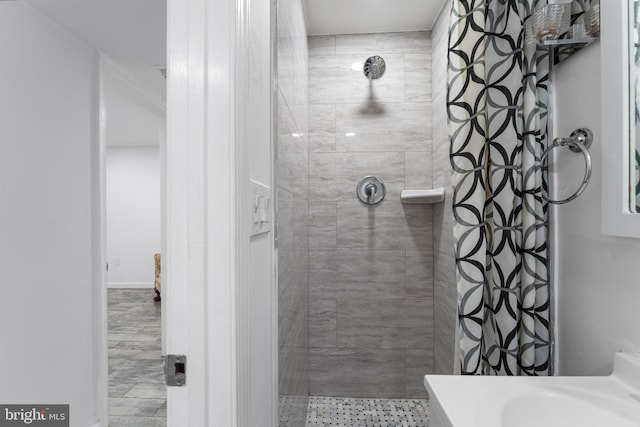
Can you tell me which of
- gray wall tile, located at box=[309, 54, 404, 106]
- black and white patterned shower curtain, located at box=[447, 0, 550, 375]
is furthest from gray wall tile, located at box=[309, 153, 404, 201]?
black and white patterned shower curtain, located at box=[447, 0, 550, 375]

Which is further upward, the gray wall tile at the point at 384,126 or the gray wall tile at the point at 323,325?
the gray wall tile at the point at 384,126

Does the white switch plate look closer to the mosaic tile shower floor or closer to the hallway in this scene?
the mosaic tile shower floor

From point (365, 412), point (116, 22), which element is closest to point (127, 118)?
point (116, 22)

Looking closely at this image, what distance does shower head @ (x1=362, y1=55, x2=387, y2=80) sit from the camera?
215cm

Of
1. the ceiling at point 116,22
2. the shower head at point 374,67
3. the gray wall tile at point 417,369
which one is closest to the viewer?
the ceiling at point 116,22

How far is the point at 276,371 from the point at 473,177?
957 millimetres

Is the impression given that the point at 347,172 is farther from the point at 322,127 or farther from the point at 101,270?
the point at 101,270

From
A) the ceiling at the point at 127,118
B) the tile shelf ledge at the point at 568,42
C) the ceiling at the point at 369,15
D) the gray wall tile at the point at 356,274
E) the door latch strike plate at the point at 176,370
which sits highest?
the ceiling at the point at 369,15

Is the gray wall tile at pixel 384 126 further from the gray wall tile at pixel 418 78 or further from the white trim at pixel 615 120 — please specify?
the white trim at pixel 615 120

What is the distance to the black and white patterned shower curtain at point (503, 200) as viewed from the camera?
1.12 m

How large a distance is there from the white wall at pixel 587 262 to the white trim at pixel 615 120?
3 cm

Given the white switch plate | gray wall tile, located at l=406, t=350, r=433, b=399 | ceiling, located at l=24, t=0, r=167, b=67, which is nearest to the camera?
the white switch plate

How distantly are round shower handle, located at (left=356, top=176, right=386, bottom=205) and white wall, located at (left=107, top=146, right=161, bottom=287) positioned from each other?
454cm

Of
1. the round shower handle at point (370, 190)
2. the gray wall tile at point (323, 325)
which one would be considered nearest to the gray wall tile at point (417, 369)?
the gray wall tile at point (323, 325)
